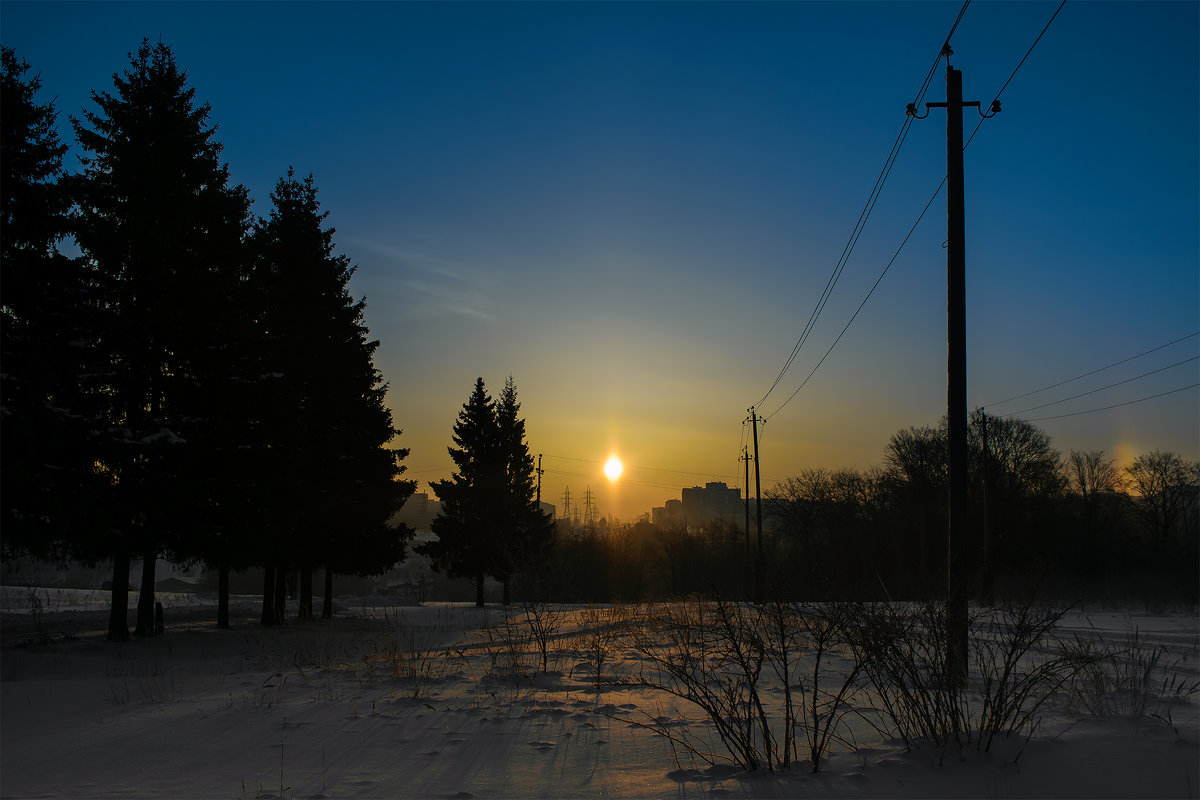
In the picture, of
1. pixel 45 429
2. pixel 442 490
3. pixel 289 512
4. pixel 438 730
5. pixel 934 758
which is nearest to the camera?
pixel 934 758

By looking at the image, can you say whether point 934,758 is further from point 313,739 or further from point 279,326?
point 279,326

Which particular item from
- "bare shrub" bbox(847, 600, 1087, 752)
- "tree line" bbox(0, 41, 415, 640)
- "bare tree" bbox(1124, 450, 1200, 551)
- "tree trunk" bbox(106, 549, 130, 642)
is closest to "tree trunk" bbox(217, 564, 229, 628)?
"tree line" bbox(0, 41, 415, 640)

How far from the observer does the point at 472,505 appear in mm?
40125

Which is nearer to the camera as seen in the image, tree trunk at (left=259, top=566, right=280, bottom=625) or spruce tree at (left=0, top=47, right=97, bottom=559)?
spruce tree at (left=0, top=47, right=97, bottom=559)

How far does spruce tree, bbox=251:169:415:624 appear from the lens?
75.7 feet

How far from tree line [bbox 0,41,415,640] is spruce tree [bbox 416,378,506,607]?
1569 centimetres

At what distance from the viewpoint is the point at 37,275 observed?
14617 millimetres

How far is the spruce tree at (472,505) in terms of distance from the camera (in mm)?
39781

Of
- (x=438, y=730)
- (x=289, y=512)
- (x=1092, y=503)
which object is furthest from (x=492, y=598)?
(x=438, y=730)

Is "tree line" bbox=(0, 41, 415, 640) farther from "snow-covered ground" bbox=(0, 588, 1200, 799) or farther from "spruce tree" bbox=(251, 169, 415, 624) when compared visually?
"snow-covered ground" bbox=(0, 588, 1200, 799)

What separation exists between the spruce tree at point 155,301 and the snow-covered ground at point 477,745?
24.7ft

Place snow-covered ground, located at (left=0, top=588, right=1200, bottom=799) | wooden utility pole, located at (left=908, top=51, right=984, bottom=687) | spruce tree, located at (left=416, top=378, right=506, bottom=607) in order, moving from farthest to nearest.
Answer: spruce tree, located at (left=416, top=378, right=506, bottom=607) → wooden utility pole, located at (left=908, top=51, right=984, bottom=687) → snow-covered ground, located at (left=0, top=588, right=1200, bottom=799)

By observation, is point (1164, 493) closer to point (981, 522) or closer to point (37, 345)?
point (981, 522)

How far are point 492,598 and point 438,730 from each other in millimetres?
50303
